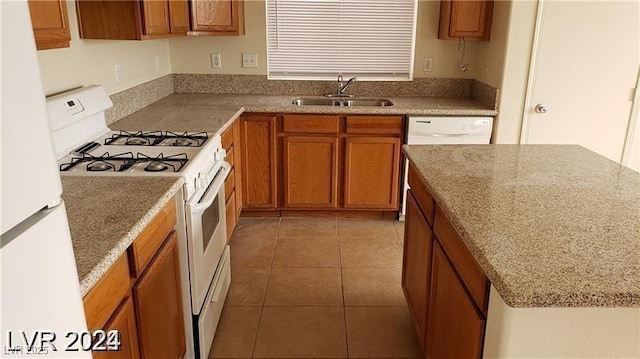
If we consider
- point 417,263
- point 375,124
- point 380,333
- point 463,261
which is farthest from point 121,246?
point 375,124

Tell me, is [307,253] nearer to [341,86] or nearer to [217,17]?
[341,86]

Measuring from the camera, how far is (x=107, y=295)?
1.25m

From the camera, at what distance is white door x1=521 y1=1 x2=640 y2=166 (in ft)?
10.1

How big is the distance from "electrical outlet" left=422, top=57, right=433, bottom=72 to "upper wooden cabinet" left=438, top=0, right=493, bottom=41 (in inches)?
13.9

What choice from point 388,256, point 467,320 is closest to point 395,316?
point 388,256

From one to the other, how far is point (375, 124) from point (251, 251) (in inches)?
47.6

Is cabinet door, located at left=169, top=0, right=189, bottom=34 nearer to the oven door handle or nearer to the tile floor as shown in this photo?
the oven door handle

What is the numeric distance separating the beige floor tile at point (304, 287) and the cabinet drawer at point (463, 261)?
105cm

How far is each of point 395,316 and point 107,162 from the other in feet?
5.06

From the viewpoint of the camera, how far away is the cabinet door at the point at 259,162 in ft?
11.3

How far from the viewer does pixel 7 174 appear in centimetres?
66

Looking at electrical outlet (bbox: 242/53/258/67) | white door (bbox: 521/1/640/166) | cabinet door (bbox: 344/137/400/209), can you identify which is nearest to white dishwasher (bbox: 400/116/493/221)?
cabinet door (bbox: 344/137/400/209)

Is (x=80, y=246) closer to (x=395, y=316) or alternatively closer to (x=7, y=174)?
(x=7, y=174)

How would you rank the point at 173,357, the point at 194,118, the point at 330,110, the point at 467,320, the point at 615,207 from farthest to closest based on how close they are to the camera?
the point at 330,110, the point at 194,118, the point at 173,357, the point at 615,207, the point at 467,320
